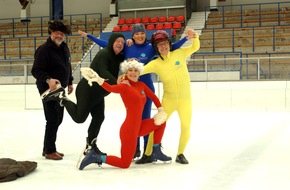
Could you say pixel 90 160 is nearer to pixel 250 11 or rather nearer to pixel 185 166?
pixel 185 166

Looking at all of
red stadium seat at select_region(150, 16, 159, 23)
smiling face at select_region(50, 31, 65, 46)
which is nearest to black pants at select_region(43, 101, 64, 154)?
smiling face at select_region(50, 31, 65, 46)

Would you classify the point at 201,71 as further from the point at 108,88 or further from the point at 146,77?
the point at 108,88

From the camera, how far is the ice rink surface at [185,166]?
109 inches

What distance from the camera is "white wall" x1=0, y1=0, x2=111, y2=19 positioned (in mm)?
19531

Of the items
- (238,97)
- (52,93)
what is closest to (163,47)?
(52,93)

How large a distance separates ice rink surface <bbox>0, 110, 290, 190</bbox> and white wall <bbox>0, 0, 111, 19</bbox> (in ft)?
46.6

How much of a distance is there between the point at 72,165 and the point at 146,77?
3.36 feet

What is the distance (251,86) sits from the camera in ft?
29.2

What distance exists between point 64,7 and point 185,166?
58.9ft

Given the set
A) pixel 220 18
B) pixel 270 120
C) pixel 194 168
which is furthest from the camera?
pixel 220 18

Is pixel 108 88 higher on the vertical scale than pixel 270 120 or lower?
higher

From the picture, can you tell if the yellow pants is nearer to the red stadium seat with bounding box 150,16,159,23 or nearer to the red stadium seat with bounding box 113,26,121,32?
the red stadium seat with bounding box 113,26,121,32

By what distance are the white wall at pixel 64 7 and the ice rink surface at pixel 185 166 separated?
1421 cm

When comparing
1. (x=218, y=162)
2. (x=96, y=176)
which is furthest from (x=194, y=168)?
(x=96, y=176)
